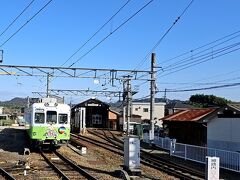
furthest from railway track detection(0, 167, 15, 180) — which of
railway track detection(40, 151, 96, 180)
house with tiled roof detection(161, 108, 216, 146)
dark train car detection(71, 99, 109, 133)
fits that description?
dark train car detection(71, 99, 109, 133)

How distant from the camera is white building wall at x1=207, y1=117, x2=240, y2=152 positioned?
22828 millimetres

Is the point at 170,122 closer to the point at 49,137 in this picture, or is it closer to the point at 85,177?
the point at 49,137

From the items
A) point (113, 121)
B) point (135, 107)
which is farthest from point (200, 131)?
point (135, 107)

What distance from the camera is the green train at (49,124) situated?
24.7 metres

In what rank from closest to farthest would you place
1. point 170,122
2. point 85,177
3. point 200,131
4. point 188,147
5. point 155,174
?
point 85,177 → point 155,174 → point 188,147 → point 200,131 → point 170,122

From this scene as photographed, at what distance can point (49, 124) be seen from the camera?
24.9 metres

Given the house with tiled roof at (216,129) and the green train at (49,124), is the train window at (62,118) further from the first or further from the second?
the house with tiled roof at (216,129)

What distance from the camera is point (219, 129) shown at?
81.7ft

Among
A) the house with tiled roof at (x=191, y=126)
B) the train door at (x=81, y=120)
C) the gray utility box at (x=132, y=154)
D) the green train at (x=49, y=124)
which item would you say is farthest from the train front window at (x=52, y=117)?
the train door at (x=81, y=120)

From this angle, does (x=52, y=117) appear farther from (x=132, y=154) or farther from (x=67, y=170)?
(x=132, y=154)

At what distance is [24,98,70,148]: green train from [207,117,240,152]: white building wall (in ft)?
27.3

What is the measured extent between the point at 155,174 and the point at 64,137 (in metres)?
8.45

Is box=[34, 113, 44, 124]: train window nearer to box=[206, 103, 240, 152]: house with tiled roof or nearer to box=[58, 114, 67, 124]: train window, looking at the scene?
box=[58, 114, 67, 124]: train window

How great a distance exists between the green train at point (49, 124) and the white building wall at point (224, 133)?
833 cm
